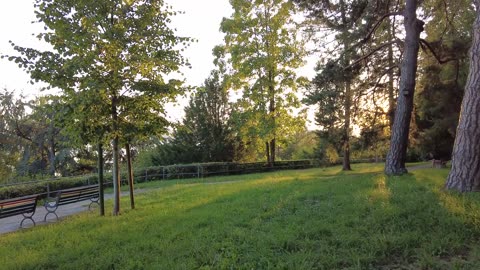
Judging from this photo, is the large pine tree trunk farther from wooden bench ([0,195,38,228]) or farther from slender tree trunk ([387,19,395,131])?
wooden bench ([0,195,38,228])

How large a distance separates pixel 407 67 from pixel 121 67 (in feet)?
32.7

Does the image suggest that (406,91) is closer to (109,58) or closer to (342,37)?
(342,37)

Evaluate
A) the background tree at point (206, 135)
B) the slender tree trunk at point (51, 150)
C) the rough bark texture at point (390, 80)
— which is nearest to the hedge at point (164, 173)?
the background tree at point (206, 135)

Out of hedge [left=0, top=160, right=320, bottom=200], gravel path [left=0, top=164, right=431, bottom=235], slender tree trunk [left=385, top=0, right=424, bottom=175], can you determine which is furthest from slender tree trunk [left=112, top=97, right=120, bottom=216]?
slender tree trunk [left=385, top=0, right=424, bottom=175]

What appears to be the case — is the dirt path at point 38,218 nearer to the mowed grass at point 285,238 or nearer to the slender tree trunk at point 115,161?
the mowed grass at point 285,238

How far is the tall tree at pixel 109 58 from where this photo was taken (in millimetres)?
8734

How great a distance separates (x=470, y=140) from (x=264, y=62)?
23845mm

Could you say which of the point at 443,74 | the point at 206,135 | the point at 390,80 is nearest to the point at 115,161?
the point at 390,80

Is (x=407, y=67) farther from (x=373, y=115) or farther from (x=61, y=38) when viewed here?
(x=61, y=38)

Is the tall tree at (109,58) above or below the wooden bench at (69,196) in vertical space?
above

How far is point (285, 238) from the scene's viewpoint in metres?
5.75

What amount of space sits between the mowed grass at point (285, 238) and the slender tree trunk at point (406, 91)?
14.3ft

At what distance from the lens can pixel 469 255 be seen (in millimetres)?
4586

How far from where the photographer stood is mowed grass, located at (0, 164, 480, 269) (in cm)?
480
